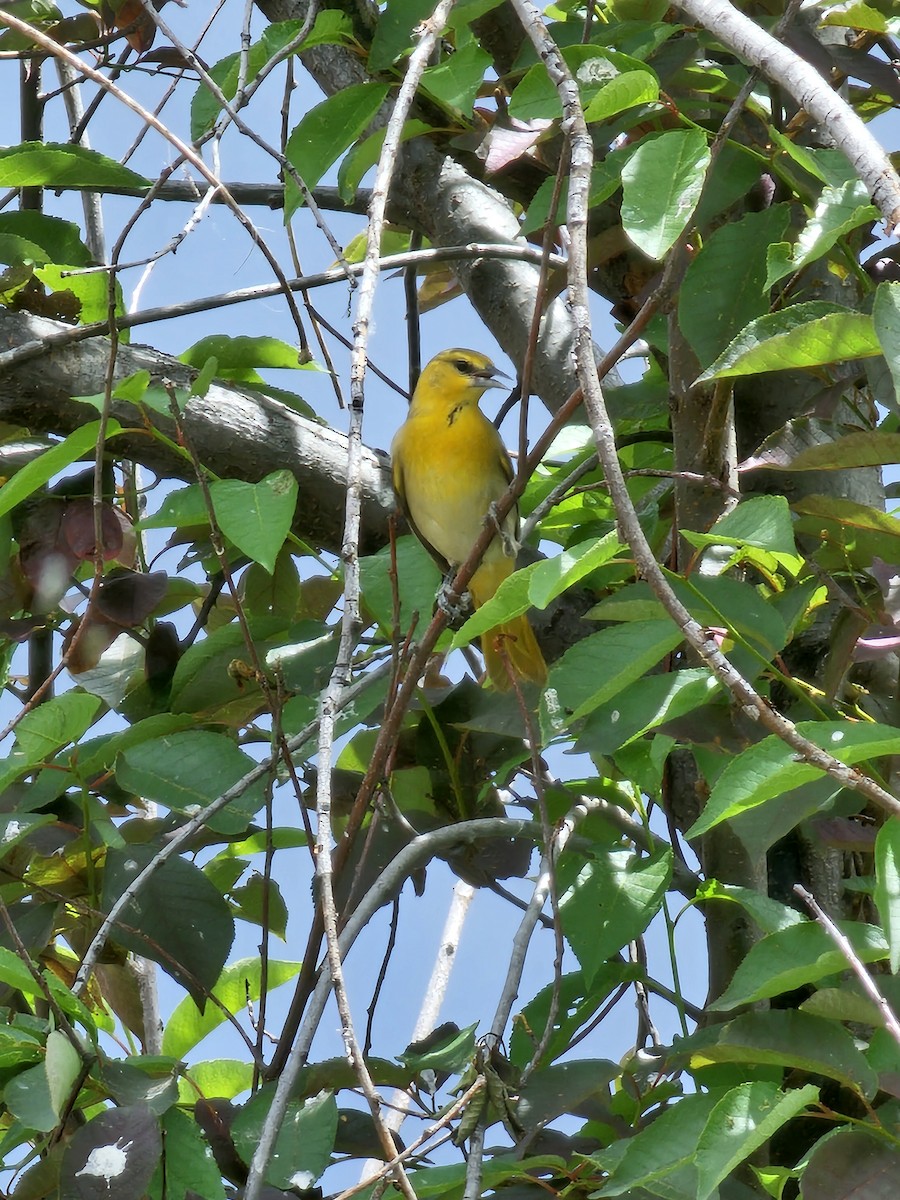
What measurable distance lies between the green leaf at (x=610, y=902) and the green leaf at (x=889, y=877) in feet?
1.87

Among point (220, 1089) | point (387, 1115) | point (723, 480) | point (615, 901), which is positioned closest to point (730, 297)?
point (723, 480)

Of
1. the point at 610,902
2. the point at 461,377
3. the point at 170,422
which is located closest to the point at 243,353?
the point at 170,422

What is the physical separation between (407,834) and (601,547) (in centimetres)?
110

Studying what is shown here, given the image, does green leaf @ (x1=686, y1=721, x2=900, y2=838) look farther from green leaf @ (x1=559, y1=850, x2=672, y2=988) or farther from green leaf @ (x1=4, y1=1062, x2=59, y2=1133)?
green leaf @ (x1=4, y1=1062, x2=59, y2=1133)

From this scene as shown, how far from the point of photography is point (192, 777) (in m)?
2.06

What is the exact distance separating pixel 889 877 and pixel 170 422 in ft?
5.68

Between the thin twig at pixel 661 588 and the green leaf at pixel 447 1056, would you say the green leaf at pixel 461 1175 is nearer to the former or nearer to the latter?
the green leaf at pixel 447 1056

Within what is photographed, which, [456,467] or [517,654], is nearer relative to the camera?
[517,654]

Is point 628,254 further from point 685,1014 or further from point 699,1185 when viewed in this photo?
point 699,1185

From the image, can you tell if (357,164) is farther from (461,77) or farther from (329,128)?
(461,77)

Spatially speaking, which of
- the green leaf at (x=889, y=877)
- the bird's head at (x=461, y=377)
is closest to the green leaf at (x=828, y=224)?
the green leaf at (x=889, y=877)

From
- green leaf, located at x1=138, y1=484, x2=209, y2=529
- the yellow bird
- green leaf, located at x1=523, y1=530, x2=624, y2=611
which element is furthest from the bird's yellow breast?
green leaf, located at x1=523, y1=530, x2=624, y2=611

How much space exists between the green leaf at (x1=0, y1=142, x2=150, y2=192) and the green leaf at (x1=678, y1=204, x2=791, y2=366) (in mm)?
1146

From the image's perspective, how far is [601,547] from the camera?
131 cm
